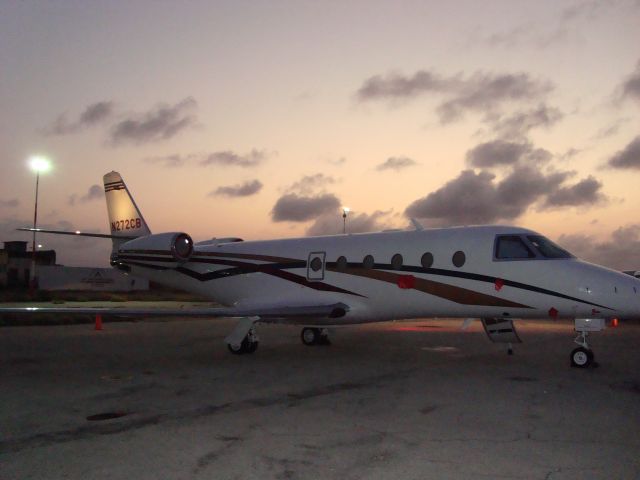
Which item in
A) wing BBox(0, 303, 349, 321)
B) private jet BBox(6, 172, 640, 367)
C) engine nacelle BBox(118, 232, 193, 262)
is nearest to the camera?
private jet BBox(6, 172, 640, 367)

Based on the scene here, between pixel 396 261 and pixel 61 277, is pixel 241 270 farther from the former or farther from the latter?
pixel 61 277

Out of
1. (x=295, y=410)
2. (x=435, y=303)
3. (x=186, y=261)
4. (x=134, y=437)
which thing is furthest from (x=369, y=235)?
(x=134, y=437)

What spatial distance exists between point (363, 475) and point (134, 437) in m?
2.73

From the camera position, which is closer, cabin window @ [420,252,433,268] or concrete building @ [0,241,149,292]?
cabin window @ [420,252,433,268]

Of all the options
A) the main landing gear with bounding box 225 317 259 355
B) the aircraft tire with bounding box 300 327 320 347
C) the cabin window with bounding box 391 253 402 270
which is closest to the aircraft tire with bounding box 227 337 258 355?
A: the main landing gear with bounding box 225 317 259 355

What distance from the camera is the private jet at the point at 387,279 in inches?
444

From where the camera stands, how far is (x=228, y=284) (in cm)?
1684

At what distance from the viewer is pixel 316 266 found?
48.6 feet

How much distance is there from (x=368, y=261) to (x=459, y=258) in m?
2.34

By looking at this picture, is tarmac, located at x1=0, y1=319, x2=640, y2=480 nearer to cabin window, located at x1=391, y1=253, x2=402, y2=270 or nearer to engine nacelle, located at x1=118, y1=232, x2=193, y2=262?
cabin window, located at x1=391, y1=253, x2=402, y2=270

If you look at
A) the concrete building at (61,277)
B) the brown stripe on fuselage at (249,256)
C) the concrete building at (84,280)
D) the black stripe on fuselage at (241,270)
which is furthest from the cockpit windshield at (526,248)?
the concrete building at (61,277)

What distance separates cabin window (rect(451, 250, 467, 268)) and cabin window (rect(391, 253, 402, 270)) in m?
1.30

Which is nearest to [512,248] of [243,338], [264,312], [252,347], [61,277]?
[264,312]

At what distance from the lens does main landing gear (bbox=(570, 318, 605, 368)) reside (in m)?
11.2
